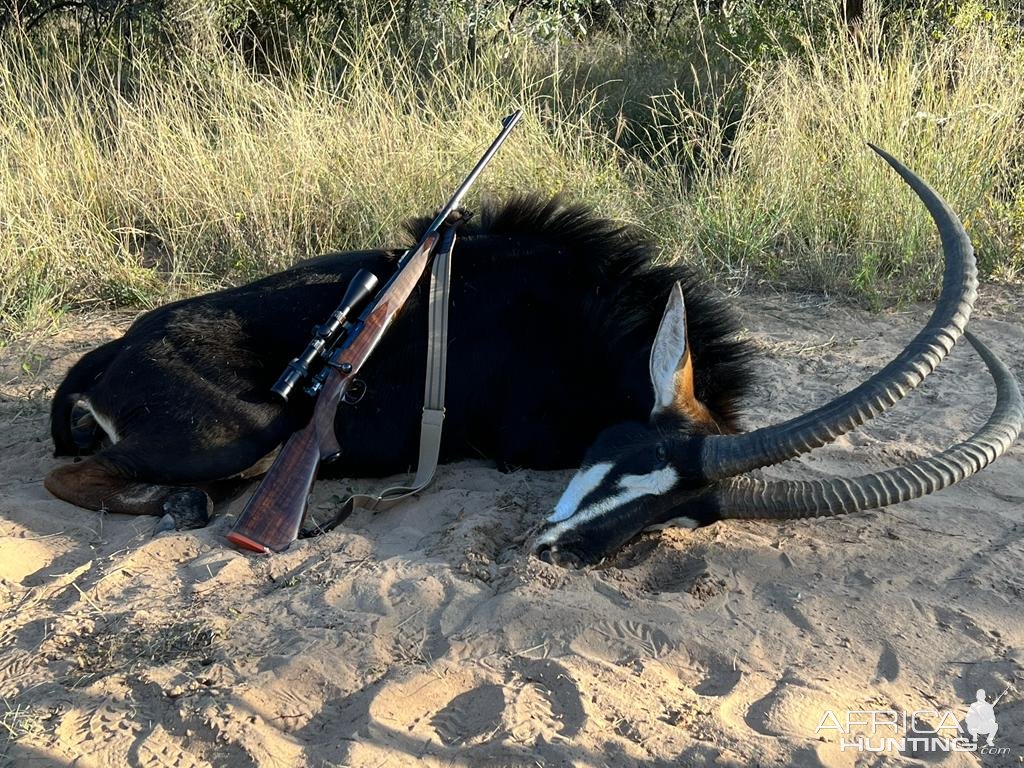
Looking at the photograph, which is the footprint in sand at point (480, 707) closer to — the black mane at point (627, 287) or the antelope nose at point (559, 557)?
the antelope nose at point (559, 557)

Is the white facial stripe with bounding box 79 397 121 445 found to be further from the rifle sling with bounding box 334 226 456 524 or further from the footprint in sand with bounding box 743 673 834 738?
the footprint in sand with bounding box 743 673 834 738

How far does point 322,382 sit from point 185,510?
2.99ft

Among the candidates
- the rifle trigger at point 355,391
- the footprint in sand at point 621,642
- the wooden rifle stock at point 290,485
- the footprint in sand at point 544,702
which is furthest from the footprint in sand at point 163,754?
the rifle trigger at point 355,391

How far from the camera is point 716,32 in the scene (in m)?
12.5

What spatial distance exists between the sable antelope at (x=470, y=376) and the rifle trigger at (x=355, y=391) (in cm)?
8

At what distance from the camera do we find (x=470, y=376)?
17.0 feet

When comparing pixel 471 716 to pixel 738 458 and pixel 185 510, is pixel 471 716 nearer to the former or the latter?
→ pixel 738 458

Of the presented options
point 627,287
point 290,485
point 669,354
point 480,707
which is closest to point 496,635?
point 480,707

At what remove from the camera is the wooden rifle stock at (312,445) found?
4527 millimetres

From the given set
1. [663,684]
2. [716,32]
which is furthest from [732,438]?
[716,32]

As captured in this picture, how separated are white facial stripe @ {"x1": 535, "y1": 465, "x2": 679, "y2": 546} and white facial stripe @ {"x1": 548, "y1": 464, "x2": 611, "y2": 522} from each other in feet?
0.13

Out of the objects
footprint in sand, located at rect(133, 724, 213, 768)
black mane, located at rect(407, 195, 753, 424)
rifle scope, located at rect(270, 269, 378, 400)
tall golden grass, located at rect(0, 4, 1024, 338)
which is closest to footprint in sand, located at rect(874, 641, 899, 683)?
black mane, located at rect(407, 195, 753, 424)

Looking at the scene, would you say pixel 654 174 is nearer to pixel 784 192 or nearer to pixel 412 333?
pixel 784 192

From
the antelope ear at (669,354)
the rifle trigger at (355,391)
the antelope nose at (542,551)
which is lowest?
the antelope nose at (542,551)
